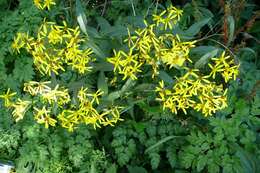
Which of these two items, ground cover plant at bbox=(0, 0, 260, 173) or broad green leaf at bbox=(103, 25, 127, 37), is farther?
broad green leaf at bbox=(103, 25, 127, 37)

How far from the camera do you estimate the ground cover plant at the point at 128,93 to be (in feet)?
5.30

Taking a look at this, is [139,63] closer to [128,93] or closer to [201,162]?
[128,93]

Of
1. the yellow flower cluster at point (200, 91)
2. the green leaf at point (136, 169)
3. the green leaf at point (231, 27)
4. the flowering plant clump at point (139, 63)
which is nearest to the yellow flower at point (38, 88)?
the flowering plant clump at point (139, 63)

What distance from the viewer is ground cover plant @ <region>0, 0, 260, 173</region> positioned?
1.62 m

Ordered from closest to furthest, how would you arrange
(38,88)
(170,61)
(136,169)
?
(170,61), (38,88), (136,169)

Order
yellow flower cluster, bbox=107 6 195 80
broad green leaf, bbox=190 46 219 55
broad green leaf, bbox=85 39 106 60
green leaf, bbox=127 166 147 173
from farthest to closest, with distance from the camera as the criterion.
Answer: green leaf, bbox=127 166 147 173, broad green leaf, bbox=190 46 219 55, broad green leaf, bbox=85 39 106 60, yellow flower cluster, bbox=107 6 195 80

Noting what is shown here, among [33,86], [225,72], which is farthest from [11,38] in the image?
[225,72]

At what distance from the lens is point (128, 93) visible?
180 cm

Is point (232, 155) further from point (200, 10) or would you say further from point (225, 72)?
point (200, 10)

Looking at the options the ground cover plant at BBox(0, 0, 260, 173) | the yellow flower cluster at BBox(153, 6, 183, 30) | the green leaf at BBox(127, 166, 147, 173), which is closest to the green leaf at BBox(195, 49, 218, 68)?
the ground cover plant at BBox(0, 0, 260, 173)

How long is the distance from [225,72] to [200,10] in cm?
70

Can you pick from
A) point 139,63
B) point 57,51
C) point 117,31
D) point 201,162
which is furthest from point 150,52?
point 201,162

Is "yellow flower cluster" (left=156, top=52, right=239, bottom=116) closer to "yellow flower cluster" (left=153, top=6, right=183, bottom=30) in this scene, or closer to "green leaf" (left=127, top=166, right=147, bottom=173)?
"yellow flower cluster" (left=153, top=6, right=183, bottom=30)

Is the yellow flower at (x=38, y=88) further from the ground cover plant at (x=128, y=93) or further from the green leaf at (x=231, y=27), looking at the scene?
the green leaf at (x=231, y=27)
